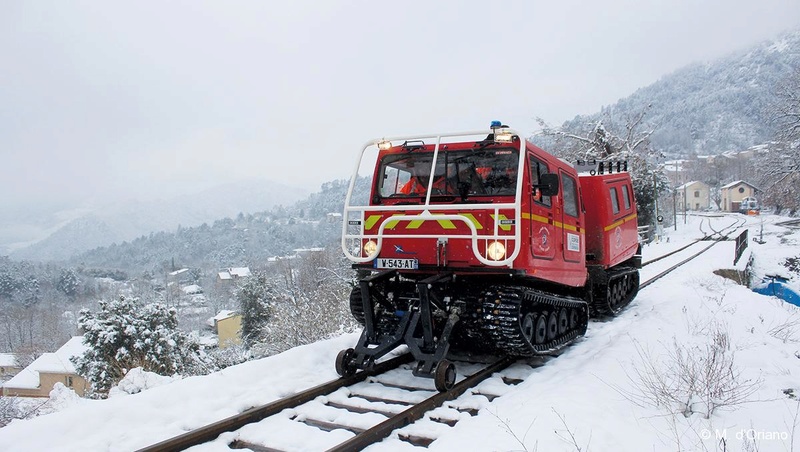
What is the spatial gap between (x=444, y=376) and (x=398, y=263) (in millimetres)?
1552

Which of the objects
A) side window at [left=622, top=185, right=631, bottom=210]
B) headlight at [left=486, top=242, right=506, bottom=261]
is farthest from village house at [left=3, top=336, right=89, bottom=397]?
headlight at [left=486, top=242, right=506, bottom=261]

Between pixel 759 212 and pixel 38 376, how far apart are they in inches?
3168

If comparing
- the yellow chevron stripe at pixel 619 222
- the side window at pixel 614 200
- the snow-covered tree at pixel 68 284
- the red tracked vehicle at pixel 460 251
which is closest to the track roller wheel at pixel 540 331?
the red tracked vehicle at pixel 460 251

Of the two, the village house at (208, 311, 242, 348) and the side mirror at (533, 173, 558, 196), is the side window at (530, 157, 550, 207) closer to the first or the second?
the side mirror at (533, 173, 558, 196)

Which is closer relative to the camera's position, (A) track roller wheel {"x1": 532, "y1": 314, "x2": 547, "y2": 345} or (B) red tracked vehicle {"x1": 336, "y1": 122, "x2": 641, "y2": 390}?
(B) red tracked vehicle {"x1": 336, "y1": 122, "x2": 641, "y2": 390}

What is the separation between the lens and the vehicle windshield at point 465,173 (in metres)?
6.72

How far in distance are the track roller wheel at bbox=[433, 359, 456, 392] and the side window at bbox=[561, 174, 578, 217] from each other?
3.40 meters

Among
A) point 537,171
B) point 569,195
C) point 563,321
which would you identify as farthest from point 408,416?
point 569,195

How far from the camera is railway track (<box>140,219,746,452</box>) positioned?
4.42 m

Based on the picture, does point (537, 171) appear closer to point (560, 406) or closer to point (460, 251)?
point (460, 251)

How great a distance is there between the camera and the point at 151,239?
180m

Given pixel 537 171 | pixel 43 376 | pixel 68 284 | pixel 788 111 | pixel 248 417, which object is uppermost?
pixel 788 111

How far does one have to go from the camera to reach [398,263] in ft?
21.6

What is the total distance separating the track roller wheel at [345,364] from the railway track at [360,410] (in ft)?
0.33
